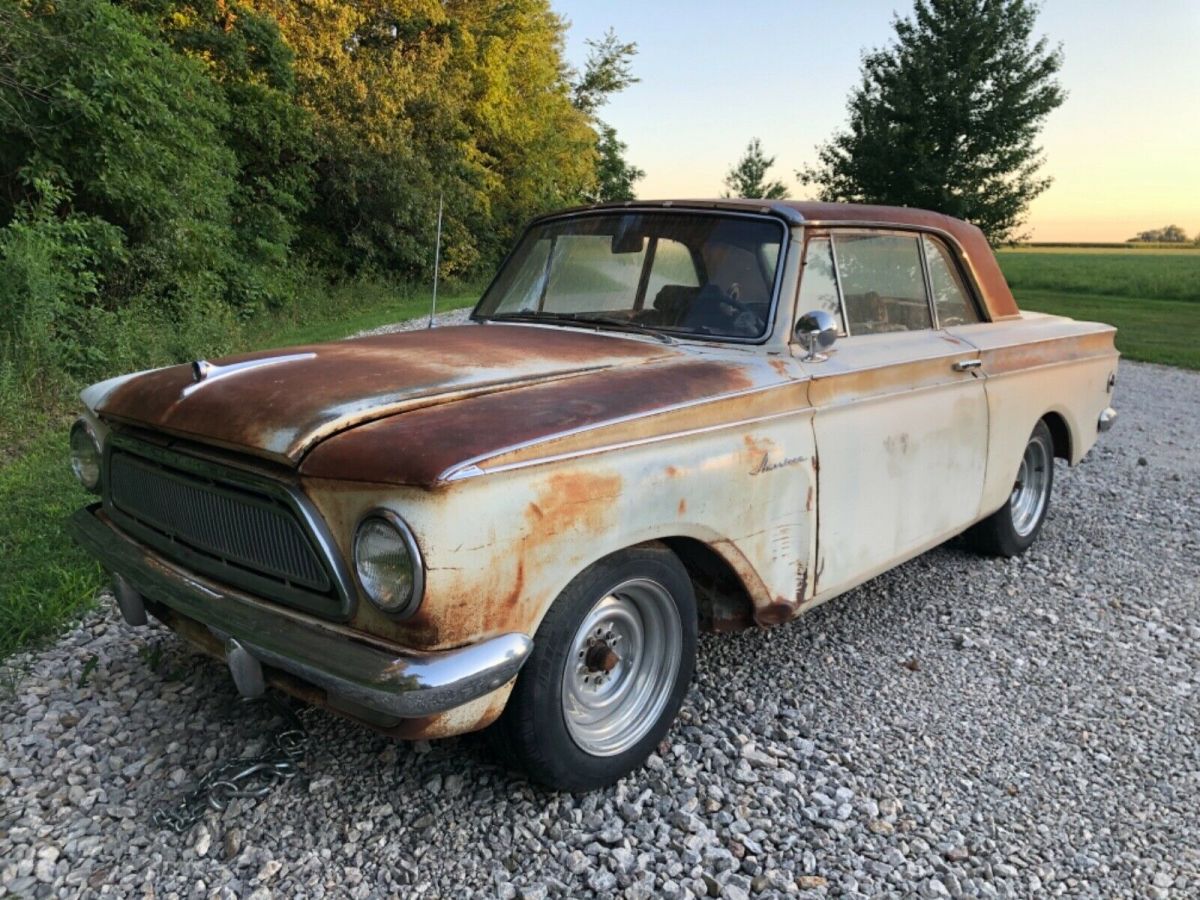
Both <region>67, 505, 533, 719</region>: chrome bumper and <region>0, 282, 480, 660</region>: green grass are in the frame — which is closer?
<region>67, 505, 533, 719</region>: chrome bumper

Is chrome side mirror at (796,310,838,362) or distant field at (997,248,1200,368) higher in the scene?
chrome side mirror at (796,310,838,362)

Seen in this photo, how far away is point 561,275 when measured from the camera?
12.8 ft

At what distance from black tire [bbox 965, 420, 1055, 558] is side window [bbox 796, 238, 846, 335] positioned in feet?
5.62

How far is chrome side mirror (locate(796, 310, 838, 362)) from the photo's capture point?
3049mm

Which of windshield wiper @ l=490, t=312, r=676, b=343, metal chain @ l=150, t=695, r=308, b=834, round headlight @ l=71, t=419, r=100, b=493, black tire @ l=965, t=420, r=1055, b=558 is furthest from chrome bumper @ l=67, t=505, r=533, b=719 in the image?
black tire @ l=965, t=420, r=1055, b=558

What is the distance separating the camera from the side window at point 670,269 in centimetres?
349

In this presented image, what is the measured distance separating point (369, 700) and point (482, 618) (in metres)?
0.32

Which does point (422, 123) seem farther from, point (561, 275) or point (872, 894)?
point (872, 894)

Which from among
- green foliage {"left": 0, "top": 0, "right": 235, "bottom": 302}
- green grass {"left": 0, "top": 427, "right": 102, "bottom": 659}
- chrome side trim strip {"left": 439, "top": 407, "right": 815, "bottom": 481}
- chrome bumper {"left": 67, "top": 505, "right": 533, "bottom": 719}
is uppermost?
green foliage {"left": 0, "top": 0, "right": 235, "bottom": 302}

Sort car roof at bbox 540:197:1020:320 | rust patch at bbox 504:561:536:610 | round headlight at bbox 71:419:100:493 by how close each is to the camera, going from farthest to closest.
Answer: car roof at bbox 540:197:1020:320
round headlight at bbox 71:419:100:493
rust patch at bbox 504:561:536:610

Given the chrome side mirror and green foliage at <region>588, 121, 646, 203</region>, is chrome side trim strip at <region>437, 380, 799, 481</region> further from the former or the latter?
green foliage at <region>588, 121, 646, 203</region>

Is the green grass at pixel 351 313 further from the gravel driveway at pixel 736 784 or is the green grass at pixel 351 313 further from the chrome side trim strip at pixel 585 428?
the chrome side trim strip at pixel 585 428

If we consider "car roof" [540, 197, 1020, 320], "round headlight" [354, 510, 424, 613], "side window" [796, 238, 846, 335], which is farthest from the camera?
"car roof" [540, 197, 1020, 320]

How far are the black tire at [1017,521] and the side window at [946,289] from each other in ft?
2.71
